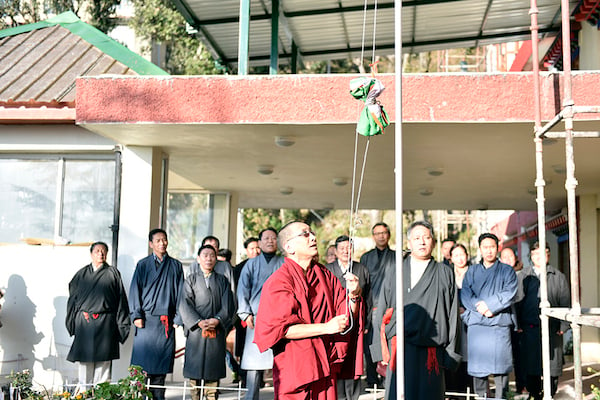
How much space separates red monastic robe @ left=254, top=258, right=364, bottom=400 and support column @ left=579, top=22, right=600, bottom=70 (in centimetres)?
771

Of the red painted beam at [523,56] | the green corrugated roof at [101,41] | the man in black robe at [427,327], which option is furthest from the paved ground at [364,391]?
the red painted beam at [523,56]

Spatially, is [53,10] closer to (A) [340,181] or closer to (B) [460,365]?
(A) [340,181]

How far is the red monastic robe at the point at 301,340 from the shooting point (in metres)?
4.54

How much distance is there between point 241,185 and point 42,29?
3.58 meters

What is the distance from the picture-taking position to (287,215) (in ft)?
86.4

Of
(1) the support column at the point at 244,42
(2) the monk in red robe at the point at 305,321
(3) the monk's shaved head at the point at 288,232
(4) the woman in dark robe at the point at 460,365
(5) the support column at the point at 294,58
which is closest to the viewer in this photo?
(2) the monk in red robe at the point at 305,321

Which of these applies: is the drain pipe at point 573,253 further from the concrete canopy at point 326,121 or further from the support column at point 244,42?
the support column at point 244,42

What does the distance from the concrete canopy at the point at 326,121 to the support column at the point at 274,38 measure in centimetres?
101

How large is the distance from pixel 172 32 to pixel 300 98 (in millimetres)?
14368

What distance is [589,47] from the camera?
11445 mm

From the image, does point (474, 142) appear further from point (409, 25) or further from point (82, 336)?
point (82, 336)

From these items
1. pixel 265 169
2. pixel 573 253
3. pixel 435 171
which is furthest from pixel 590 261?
pixel 573 253

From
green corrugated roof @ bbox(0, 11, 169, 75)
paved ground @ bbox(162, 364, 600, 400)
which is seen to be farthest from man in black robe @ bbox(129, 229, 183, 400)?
green corrugated roof @ bbox(0, 11, 169, 75)

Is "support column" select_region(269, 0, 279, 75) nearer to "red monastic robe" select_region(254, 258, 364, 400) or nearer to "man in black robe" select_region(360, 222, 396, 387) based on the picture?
"man in black robe" select_region(360, 222, 396, 387)
